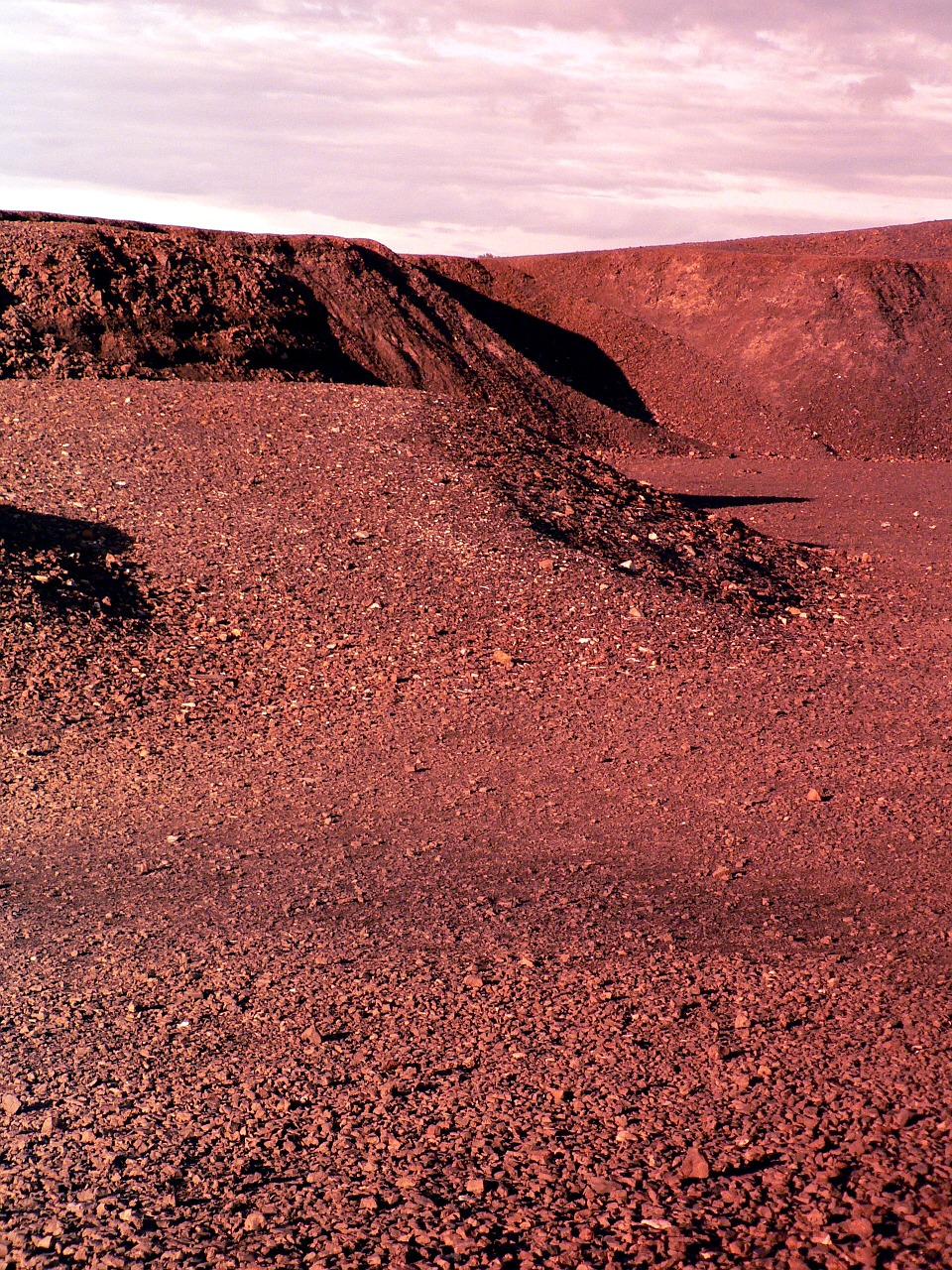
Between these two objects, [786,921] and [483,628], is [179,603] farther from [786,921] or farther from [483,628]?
[786,921]

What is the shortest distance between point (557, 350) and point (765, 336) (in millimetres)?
5862

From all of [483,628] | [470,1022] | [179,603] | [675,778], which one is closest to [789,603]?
[483,628]

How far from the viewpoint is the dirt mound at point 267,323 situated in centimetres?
1867

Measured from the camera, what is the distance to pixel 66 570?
883 centimetres

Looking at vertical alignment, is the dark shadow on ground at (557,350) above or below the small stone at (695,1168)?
above

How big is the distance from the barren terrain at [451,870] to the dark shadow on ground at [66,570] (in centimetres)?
5

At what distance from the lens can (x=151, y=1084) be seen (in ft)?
11.6

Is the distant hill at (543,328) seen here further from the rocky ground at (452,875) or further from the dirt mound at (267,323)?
the rocky ground at (452,875)

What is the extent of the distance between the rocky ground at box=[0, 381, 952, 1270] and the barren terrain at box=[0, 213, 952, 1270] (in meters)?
0.02

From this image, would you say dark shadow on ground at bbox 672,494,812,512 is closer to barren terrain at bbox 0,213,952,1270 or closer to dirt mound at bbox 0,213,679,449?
barren terrain at bbox 0,213,952,1270

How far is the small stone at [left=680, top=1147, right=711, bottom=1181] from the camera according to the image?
3.06 metres

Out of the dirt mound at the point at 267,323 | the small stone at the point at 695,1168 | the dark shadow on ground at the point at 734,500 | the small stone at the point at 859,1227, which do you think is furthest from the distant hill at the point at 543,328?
the small stone at the point at 859,1227

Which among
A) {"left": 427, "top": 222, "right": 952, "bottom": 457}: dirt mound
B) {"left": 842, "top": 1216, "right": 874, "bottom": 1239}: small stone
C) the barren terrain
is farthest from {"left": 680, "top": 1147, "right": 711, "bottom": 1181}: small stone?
{"left": 427, "top": 222, "right": 952, "bottom": 457}: dirt mound

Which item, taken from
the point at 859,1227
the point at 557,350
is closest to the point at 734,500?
the point at 557,350
